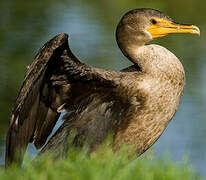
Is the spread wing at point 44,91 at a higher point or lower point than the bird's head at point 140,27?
lower

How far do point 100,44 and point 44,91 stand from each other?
7.64 metres

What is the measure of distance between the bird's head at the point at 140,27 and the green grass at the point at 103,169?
83.0 inches

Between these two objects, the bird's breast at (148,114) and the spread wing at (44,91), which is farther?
the bird's breast at (148,114)

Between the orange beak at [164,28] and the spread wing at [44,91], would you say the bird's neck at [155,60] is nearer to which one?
the orange beak at [164,28]

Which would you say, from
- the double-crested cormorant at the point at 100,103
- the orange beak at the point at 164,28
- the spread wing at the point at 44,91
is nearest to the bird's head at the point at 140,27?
the orange beak at the point at 164,28

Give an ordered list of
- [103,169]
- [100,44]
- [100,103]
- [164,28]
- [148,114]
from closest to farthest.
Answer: [103,169] < [148,114] < [100,103] < [164,28] < [100,44]

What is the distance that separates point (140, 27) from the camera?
726 centimetres

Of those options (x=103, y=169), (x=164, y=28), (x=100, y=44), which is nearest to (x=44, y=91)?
(x=164, y=28)

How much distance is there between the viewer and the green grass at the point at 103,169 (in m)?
4.76

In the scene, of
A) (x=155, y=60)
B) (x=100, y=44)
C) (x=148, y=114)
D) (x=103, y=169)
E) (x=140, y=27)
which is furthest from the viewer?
(x=100, y=44)

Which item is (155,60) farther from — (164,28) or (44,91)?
(44,91)

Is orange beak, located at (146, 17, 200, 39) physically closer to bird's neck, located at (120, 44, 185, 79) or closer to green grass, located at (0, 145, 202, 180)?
bird's neck, located at (120, 44, 185, 79)

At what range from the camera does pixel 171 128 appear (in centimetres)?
1075

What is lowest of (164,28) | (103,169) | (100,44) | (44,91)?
(100,44)
